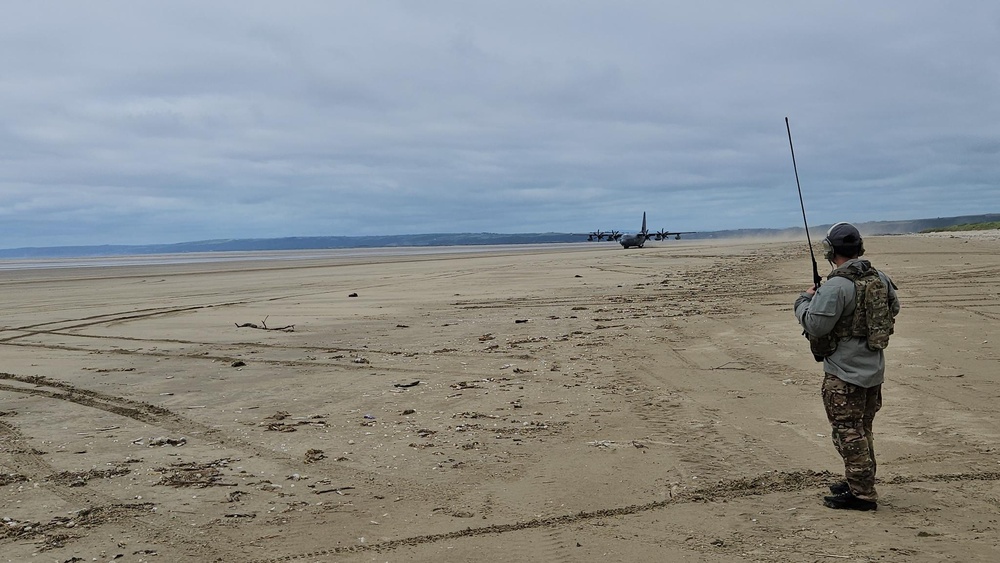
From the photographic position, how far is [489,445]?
6.67m

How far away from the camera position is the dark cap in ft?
16.6

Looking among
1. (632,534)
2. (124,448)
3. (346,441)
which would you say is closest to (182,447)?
(124,448)

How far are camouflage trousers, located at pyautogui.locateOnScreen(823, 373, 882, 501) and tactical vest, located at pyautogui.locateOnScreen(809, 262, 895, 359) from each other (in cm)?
28

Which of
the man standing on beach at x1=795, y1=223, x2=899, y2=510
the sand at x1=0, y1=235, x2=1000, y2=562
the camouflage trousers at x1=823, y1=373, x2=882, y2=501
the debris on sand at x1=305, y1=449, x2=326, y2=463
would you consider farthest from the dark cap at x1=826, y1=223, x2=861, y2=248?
the debris on sand at x1=305, y1=449, x2=326, y2=463

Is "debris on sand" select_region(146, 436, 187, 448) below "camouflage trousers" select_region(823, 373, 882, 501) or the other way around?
below

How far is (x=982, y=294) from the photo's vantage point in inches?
637

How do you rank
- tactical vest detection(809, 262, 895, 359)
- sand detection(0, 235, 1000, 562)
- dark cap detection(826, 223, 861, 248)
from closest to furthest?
sand detection(0, 235, 1000, 562) → tactical vest detection(809, 262, 895, 359) → dark cap detection(826, 223, 861, 248)

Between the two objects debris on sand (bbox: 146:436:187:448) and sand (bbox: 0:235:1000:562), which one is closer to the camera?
sand (bbox: 0:235:1000:562)

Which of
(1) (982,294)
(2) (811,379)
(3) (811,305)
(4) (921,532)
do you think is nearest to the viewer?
(4) (921,532)

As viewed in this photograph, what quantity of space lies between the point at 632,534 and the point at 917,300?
13.8 meters

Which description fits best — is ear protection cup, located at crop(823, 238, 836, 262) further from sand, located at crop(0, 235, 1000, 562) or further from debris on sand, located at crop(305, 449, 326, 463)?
debris on sand, located at crop(305, 449, 326, 463)

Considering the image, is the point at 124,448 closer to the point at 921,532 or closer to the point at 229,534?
the point at 229,534

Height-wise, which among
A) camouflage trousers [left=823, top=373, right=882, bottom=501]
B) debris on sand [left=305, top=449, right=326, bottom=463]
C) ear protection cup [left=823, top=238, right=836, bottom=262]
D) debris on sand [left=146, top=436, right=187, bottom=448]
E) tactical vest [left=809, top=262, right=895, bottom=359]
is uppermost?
ear protection cup [left=823, top=238, right=836, bottom=262]

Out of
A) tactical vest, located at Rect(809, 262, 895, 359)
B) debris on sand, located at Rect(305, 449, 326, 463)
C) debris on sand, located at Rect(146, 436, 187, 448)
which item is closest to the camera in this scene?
tactical vest, located at Rect(809, 262, 895, 359)
